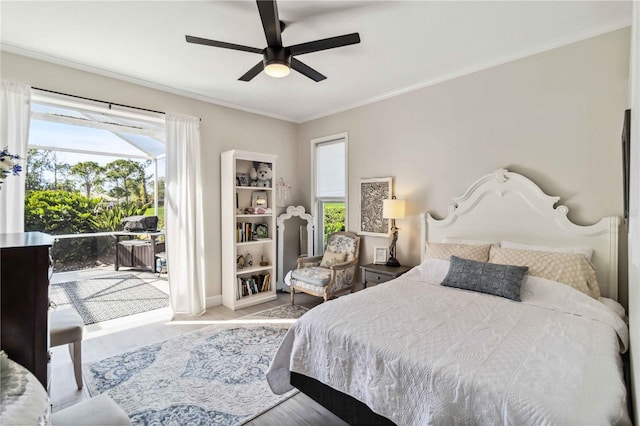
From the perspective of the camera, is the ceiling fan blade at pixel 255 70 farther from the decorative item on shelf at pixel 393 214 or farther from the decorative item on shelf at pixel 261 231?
the decorative item on shelf at pixel 261 231

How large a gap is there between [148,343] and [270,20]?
120 inches

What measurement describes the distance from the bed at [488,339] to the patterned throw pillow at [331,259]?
1.33 meters

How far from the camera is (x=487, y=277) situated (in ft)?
7.75

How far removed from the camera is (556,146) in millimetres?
2619

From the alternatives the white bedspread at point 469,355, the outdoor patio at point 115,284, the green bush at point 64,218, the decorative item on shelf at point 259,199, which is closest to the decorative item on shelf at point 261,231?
the decorative item on shelf at point 259,199

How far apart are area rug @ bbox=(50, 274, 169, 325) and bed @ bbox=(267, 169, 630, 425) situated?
9.37ft

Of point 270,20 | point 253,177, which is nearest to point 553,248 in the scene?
point 270,20

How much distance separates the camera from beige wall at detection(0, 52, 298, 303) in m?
2.84

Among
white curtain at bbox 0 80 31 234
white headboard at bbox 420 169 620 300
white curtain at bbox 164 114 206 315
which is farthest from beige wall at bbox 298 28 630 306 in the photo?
white curtain at bbox 0 80 31 234

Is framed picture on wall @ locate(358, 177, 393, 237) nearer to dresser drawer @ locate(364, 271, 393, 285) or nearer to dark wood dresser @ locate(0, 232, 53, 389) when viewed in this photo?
dresser drawer @ locate(364, 271, 393, 285)

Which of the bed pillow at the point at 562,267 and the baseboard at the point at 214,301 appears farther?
the baseboard at the point at 214,301

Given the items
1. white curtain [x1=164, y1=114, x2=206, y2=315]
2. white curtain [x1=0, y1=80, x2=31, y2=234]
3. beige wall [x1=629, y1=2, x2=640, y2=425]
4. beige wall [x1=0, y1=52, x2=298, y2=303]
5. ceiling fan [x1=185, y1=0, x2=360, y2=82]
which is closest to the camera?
beige wall [x1=629, y1=2, x2=640, y2=425]

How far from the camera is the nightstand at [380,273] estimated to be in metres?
3.30

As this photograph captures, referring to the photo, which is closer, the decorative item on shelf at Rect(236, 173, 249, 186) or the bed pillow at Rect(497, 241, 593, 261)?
the bed pillow at Rect(497, 241, 593, 261)
